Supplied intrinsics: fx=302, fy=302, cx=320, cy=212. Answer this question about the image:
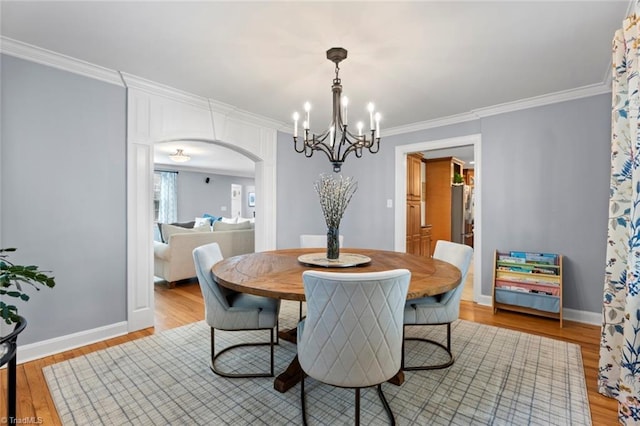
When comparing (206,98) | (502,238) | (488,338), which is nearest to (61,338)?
(206,98)

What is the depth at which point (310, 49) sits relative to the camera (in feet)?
7.09

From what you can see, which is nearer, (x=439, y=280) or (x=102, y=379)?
(x=439, y=280)

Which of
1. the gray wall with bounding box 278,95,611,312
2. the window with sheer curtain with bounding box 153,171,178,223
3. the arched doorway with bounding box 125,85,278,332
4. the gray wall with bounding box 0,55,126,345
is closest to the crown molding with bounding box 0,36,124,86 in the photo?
the gray wall with bounding box 0,55,126,345

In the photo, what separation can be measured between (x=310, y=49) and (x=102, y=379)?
8.67ft

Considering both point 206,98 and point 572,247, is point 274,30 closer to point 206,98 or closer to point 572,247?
point 206,98

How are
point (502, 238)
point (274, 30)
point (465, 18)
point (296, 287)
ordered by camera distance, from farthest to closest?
point (502, 238)
point (274, 30)
point (465, 18)
point (296, 287)

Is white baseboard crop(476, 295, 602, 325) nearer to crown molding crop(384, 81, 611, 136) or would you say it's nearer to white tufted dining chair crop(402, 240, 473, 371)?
white tufted dining chair crop(402, 240, 473, 371)

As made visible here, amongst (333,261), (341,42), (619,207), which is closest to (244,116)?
(341,42)

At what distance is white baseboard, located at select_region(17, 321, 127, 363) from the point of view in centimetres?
222

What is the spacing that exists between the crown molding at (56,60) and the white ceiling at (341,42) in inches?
3.7

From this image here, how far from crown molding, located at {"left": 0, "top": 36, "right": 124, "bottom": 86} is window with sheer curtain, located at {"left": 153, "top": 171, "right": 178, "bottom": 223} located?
261 inches

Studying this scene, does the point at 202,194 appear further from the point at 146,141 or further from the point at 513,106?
the point at 513,106

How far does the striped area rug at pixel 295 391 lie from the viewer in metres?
1.63

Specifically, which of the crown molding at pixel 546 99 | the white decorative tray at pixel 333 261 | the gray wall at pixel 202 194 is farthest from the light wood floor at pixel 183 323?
the gray wall at pixel 202 194
